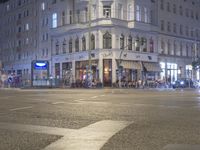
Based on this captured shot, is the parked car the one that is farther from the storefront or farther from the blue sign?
the blue sign

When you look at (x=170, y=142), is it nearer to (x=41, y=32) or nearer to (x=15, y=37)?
(x=41, y=32)

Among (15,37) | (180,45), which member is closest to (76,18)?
(180,45)

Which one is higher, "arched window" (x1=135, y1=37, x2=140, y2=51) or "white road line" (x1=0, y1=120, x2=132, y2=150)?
"arched window" (x1=135, y1=37, x2=140, y2=51)

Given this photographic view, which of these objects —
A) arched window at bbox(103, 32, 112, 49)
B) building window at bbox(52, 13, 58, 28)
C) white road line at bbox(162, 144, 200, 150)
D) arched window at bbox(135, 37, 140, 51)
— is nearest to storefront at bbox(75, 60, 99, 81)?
arched window at bbox(103, 32, 112, 49)

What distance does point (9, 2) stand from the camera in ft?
326

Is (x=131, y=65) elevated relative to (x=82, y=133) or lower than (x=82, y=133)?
elevated

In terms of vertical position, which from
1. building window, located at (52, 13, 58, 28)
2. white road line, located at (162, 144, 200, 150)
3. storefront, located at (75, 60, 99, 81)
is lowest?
white road line, located at (162, 144, 200, 150)

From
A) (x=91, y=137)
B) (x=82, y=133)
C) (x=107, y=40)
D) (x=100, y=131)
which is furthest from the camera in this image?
(x=107, y=40)

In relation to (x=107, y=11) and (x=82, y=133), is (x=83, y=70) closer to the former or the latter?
(x=107, y=11)

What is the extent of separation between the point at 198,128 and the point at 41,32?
7605cm

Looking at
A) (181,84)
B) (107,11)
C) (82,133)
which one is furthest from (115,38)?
(82,133)

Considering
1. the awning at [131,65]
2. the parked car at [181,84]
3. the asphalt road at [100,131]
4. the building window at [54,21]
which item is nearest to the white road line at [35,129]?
the asphalt road at [100,131]

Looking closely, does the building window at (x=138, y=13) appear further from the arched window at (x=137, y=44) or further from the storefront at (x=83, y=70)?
the storefront at (x=83, y=70)

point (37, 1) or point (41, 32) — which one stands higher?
point (37, 1)
